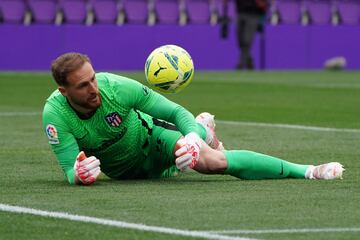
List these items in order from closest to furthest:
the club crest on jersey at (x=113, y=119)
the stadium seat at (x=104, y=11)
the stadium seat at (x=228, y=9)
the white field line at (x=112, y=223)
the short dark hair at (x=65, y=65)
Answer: the white field line at (x=112, y=223), the short dark hair at (x=65, y=65), the club crest on jersey at (x=113, y=119), the stadium seat at (x=104, y=11), the stadium seat at (x=228, y=9)

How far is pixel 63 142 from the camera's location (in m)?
8.73

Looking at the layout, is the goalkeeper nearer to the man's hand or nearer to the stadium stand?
the man's hand

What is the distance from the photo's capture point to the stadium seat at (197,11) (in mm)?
34875

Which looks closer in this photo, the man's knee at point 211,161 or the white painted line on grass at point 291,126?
the man's knee at point 211,161

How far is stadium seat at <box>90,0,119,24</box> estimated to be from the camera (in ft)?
110

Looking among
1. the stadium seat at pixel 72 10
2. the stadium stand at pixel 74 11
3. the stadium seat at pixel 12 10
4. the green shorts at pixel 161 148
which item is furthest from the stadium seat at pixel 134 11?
the green shorts at pixel 161 148

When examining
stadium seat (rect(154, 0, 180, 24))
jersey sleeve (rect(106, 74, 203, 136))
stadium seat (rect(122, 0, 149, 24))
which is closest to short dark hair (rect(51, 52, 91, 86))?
jersey sleeve (rect(106, 74, 203, 136))

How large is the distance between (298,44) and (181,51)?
82.5ft

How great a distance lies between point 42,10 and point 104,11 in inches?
71.3

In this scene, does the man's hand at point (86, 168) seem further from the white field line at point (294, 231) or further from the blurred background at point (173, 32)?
the blurred background at point (173, 32)

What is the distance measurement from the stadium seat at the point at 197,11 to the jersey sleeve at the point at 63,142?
26170 mm

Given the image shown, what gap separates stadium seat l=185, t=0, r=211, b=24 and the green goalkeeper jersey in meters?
25.9

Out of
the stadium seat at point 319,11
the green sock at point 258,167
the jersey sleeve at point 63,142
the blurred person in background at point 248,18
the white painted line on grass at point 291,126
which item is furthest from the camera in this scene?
the stadium seat at point 319,11

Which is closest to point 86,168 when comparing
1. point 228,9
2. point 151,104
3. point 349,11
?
point 151,104
